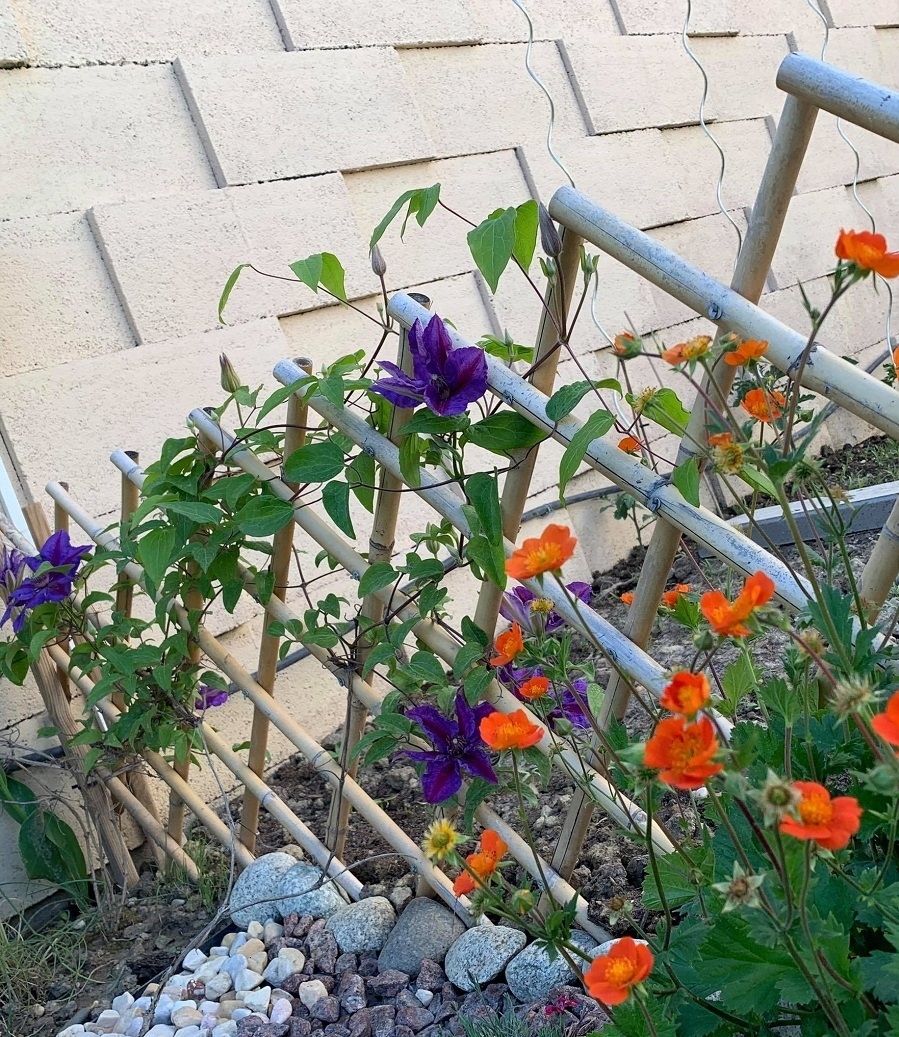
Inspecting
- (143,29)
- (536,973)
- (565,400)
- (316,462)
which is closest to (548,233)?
(565,400)

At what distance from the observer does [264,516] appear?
148 cm

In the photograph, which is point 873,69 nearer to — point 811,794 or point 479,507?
point 479,507

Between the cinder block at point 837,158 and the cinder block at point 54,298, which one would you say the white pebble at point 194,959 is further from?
the cinder block at point 837,158

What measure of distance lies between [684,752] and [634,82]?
3.16 meters

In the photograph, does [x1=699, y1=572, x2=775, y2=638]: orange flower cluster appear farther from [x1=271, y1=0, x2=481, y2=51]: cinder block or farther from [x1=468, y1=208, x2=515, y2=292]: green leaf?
[x1=271, y1=0, x2=481, y2=51]: cinder block

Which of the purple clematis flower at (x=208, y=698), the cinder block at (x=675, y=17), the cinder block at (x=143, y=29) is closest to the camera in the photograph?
the purple clematis flower at (x=208, y=698)

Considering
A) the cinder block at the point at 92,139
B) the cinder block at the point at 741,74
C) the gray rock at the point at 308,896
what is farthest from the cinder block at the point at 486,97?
the gray rock at the point at 308,896

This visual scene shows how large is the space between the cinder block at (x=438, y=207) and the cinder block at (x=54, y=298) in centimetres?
71

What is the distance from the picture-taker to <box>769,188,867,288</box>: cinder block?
3799 mm

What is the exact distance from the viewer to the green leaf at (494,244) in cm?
121

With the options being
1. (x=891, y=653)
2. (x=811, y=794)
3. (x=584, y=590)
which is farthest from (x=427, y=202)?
(x=811, y=794)

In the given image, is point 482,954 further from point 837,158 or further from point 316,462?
point 837,158

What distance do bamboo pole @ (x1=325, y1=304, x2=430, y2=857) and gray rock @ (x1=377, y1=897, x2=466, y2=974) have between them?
0.65 ft

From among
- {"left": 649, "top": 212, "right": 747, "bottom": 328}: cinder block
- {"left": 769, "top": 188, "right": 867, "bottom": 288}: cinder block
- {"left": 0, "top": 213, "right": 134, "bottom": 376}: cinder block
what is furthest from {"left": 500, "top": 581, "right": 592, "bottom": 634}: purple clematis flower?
{"left": 769, "top": 188, "right": 867, "bottom": 288}: cinder block
